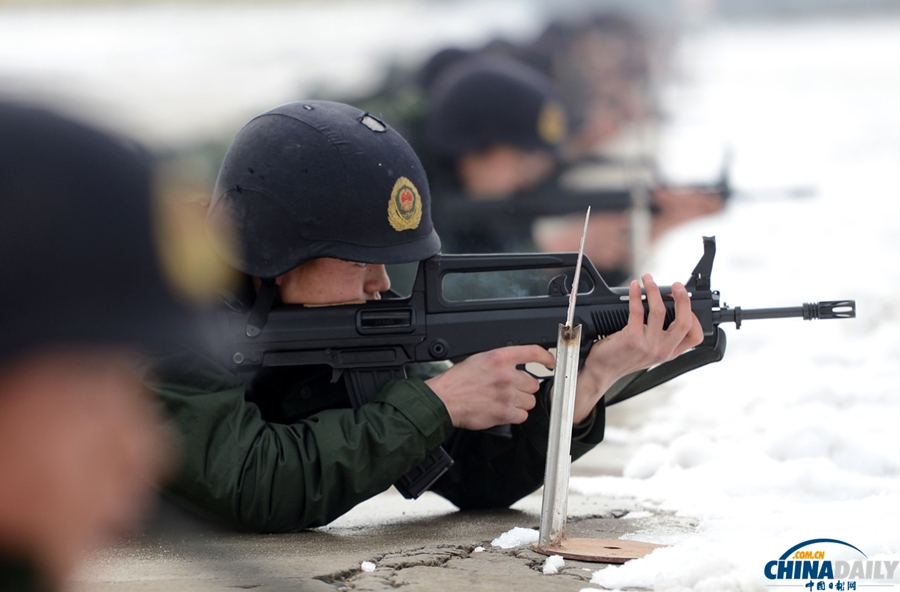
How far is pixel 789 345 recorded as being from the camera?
5.03 m

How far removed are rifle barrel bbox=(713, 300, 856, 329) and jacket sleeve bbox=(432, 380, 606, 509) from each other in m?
0.35

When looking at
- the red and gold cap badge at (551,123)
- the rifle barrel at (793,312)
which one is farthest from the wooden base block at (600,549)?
the red and gold cap badge at (551,123)

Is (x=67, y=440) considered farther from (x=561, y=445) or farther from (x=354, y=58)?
(x=354, y=58)

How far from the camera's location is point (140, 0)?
12.8 meters

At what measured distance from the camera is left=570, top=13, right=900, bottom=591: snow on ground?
2.07 m

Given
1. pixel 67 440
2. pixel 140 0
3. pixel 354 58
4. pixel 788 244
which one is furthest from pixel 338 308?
pixel 140 0

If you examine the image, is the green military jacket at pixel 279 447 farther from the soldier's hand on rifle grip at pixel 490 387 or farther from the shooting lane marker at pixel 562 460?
the shooting lane marker at pixel 562 460

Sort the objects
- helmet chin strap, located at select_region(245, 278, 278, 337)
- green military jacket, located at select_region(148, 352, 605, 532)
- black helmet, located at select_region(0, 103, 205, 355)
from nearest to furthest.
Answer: black helmet, located at select_region(0, 103, 205, 355) → green military jacket, located at select_region(148, 352, 605, 532) → helmet chin strap, located at select_region(245, 278, 278, 337)

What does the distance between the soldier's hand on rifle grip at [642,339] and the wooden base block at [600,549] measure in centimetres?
40

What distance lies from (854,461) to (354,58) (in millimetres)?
9537

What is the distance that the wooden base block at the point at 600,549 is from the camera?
181 centimetres

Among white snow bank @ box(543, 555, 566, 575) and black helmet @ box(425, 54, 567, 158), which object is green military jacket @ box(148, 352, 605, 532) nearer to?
white snow bank @ box(543, 555, 566, 575)

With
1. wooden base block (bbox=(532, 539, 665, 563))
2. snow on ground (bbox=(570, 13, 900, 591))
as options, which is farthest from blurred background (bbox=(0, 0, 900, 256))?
wooden base block (bbox=(532, 539, 665, 563))

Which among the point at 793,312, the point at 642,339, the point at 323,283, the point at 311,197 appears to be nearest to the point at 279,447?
the point at 323,283
